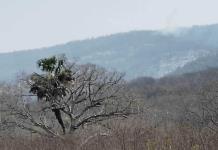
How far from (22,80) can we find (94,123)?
4762 mm

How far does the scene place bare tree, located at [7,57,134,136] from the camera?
27.0 meters

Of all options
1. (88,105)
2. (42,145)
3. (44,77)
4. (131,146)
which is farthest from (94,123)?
(131,146)

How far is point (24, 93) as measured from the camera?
28891 millimetres

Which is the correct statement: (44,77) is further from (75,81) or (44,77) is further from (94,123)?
(94,123)

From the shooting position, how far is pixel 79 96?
29.0 m

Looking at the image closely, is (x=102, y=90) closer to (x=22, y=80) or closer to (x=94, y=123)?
(x=94, y=123)

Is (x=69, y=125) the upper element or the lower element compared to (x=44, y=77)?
lower

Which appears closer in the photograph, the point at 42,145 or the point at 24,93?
the point at 42,145

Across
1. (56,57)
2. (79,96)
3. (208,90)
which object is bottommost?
(208,90)

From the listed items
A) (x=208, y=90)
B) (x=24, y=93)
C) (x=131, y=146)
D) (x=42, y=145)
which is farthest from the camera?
(x=208, y=90)

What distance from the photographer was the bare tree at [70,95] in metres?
27.0

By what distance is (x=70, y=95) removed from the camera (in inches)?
1102

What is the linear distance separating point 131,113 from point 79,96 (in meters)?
3.20

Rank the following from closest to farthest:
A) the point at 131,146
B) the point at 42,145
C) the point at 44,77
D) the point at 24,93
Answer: the point at 131,146
the point at 42,145
the point at 44,77
the point at 24,93
